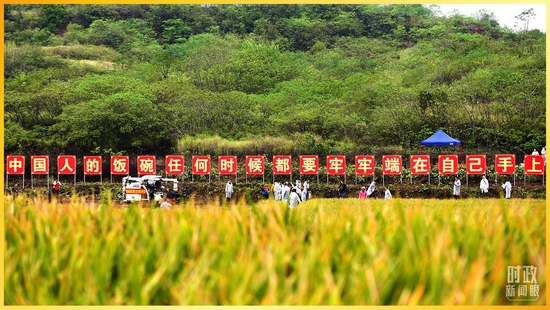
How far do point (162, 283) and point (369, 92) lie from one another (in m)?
28.7

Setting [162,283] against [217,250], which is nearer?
[162,283]

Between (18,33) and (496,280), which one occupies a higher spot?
(18,33)

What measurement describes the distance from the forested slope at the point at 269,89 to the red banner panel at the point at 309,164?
3.88 meters

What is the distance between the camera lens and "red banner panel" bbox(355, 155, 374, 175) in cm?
2566

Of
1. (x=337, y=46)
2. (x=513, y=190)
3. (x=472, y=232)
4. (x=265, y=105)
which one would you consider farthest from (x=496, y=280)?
(x=337, y=46)

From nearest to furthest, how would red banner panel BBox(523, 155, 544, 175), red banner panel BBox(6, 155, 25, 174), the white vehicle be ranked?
the white vehicle < red banner panel BBox(523, 155, 544, 175) < red banner panel BBox(6, 155, 25, 174)

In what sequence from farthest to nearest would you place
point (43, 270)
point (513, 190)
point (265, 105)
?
point (265, 105) → point (513, 190) → point (43, 270)

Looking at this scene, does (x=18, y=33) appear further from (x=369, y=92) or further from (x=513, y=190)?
(x=513, y=190)

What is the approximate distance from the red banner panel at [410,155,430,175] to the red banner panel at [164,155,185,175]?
7.23 metres

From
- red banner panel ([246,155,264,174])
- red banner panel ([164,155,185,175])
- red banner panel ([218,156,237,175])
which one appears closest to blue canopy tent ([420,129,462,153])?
red banner panel ([246,155,264,174])

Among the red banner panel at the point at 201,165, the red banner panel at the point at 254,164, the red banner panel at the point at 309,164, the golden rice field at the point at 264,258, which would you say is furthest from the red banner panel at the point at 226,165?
the golden rice field at the point at 264,258

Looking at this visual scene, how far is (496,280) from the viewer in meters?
4.23

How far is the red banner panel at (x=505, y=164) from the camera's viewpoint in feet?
83.0

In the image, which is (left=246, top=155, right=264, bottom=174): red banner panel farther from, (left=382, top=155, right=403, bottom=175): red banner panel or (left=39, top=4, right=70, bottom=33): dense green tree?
(left=39, top=4, right=70, bottom=33): dense green tree
